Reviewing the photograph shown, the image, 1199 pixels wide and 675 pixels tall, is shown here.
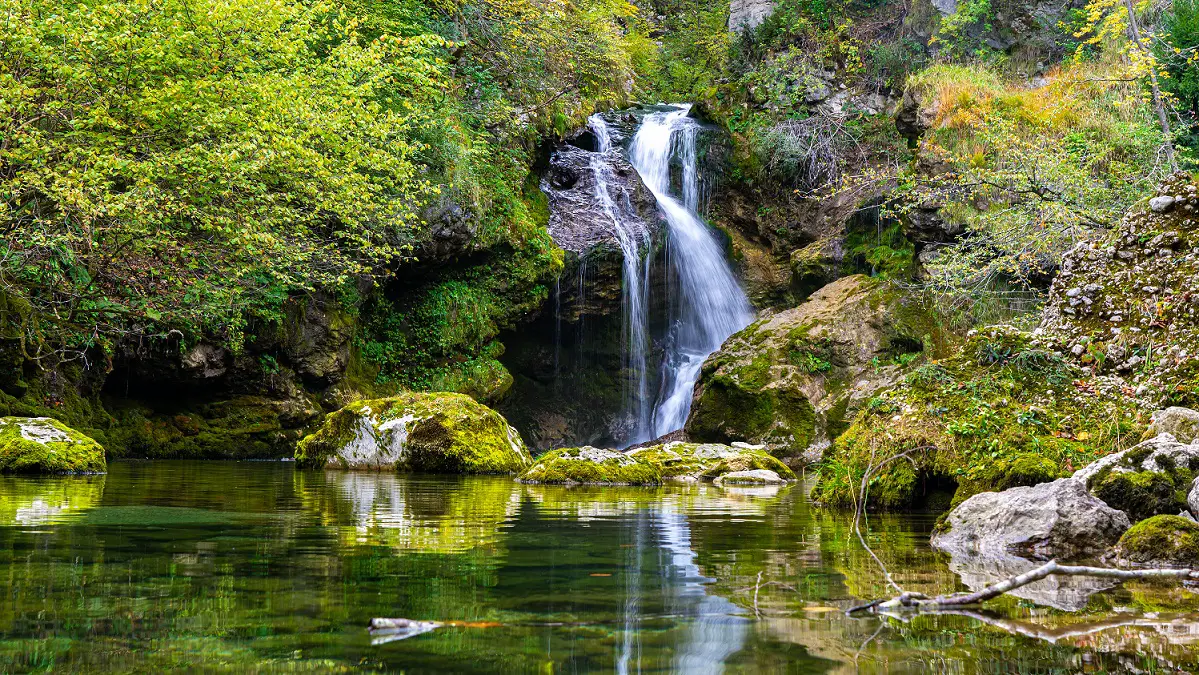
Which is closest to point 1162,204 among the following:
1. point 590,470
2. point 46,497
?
point 590,470

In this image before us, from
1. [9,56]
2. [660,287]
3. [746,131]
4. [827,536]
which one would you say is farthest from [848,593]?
[746,131]

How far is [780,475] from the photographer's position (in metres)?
13.8

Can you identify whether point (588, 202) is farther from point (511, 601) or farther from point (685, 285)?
point (511, 601)

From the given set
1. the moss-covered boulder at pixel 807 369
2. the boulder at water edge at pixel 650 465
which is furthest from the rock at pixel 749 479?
the moss-covered boulder at pixel 807 369

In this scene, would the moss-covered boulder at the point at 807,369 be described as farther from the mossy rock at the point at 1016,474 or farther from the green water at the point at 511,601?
the green water at the point at 511,601

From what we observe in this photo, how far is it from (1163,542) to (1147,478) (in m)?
A: 1.04

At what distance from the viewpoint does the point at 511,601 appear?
310 centimetres

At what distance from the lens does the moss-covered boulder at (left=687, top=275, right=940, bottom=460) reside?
18.7 metres

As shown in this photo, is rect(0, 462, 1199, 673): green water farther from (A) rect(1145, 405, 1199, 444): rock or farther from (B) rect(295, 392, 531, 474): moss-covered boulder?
(B) rect(295, 392, 531, 474): moss-covered boulder

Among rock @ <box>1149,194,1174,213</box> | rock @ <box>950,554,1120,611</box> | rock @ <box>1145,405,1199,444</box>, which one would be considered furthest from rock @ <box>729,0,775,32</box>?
rock @ <box>950,554,1120,611</box>

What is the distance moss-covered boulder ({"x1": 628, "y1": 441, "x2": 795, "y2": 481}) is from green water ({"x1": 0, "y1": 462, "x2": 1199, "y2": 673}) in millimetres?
6735

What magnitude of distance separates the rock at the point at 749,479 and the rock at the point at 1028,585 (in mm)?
7694

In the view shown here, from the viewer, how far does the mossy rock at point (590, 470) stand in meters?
11.1

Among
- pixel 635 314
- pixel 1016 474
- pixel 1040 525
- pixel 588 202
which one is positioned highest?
pixel 588 202
